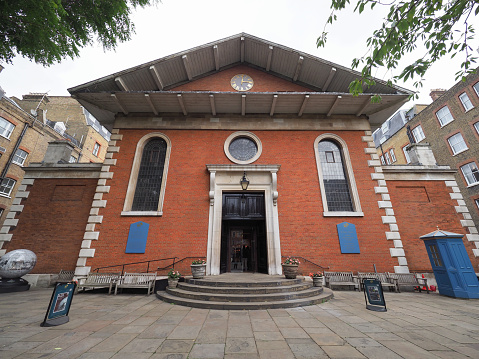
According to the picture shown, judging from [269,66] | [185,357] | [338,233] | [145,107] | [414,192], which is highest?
[269,66]

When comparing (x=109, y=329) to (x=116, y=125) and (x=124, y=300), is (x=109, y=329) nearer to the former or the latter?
(x=124, y=300)

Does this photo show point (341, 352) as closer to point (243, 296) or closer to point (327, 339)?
point (327, 339)

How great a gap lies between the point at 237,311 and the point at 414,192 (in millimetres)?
10417

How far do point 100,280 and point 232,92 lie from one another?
32.6 ft

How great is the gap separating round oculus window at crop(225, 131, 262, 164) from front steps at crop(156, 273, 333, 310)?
576 centimetres

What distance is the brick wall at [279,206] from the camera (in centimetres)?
875

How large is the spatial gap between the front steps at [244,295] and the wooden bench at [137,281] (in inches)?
36.8

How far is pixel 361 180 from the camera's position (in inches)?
391

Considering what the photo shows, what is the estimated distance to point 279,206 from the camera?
951 cm

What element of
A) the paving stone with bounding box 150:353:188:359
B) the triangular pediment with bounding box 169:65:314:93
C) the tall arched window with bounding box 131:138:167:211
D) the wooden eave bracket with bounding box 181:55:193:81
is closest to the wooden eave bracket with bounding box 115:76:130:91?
the triangular pediment with bounding box 169:65:314:93

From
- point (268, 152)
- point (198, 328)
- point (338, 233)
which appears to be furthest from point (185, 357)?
point (268, 152)

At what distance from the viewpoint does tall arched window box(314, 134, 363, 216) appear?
963 cm

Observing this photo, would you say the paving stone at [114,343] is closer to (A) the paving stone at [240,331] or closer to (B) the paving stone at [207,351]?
(B) the paving stone at [207,351]

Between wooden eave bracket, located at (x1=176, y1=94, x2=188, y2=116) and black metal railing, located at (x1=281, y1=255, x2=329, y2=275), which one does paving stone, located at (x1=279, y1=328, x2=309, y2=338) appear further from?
wooden eave bracket, located at (x1=176, y1=94, x2=188, y2=116)
